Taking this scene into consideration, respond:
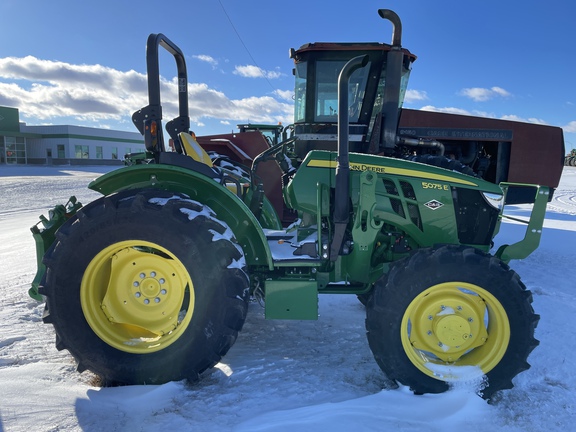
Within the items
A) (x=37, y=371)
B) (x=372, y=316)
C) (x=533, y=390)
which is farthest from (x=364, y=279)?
(x=37, y=371)

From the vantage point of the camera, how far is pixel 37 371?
2.65 meters

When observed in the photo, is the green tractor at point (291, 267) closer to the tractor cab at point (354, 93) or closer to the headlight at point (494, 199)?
the headlight at point (494, 199)

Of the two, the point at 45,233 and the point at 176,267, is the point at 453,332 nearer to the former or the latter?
the point at 176,267

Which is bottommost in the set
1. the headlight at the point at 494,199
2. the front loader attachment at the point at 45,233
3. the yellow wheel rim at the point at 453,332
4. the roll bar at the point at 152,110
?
the yellow wheel rim at the point at 453,332

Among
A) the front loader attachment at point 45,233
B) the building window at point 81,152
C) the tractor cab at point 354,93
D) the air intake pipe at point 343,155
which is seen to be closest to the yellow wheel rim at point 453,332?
the air intake pipe at point 343,155

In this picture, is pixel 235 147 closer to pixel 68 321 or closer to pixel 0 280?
pixel 0 280

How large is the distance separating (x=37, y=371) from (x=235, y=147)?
5787 millimetres

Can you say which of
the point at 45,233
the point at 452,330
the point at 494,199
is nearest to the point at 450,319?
the point at 452,330

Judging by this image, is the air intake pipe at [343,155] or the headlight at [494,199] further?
the headlight at [494,199]

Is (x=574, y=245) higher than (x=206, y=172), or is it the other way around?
(x=206, y=172)

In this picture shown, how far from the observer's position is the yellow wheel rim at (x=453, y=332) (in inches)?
96.2

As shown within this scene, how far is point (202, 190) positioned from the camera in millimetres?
2770

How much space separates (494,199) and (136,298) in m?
2.59

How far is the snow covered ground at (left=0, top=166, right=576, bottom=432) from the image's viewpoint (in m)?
2.18
